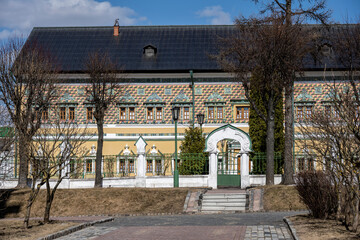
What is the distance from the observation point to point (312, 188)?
16.9m

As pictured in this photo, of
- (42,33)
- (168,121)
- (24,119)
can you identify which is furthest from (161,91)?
(24,119)

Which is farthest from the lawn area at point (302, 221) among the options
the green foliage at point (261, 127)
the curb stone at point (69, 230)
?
the green foliage at point (261, 127)

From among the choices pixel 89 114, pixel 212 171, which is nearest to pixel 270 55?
pixel 212 171

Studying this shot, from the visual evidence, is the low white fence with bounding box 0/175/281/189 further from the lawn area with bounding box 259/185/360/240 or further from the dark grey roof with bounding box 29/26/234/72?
the dark grey roof with bounding box 29/26/234/72

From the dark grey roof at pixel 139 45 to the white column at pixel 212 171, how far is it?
9858mm

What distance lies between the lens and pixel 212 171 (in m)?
28.0

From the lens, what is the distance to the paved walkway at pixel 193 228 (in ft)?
48.3

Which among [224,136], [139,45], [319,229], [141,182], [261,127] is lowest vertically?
[319,229]

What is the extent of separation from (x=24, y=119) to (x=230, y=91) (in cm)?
1598

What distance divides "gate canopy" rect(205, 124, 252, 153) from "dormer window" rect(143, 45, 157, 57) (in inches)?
472

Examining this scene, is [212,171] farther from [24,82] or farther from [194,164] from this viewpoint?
[24,82]

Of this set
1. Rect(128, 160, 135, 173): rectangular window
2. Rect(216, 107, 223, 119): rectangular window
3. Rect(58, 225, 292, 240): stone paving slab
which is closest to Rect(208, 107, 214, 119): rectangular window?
Rect(216, 107, 223, 119): rectangular window

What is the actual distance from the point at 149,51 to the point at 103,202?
17223mm

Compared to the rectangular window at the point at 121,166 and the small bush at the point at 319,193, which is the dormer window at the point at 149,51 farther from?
the small bush at the point at 319,193
